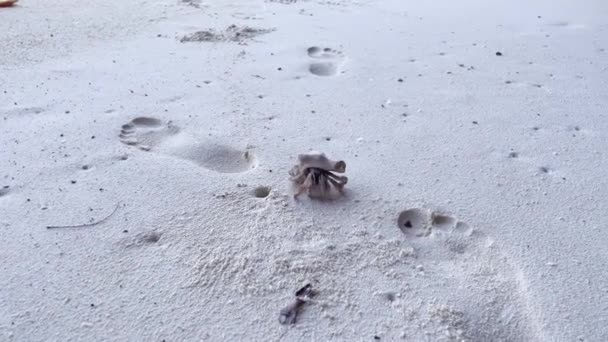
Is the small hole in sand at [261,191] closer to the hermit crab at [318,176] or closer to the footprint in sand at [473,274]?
the hermit crab at [318,176]

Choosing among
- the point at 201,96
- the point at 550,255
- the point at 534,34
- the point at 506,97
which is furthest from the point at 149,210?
the point at 534,34

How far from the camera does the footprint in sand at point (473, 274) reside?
4.86ft

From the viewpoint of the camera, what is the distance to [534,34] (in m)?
3.54

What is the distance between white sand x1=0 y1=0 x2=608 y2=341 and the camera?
1503 millimetres

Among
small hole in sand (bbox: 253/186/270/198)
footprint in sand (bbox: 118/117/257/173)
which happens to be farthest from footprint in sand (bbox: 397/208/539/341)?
footprint in sand (bbox: 118/117/257/173)

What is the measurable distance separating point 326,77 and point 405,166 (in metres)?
0.96

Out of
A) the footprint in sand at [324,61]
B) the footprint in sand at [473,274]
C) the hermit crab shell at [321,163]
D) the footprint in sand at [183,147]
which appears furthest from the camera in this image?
the footprint in sand at [324,61]

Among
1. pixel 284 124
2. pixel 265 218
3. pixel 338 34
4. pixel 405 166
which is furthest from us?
pixel 338 34

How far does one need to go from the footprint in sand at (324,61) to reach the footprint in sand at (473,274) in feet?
4.32

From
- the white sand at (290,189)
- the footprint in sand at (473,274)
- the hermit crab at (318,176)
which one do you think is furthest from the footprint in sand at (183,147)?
the footprint in sand at (473,274)

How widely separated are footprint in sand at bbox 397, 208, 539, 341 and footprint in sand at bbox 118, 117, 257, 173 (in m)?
0.69

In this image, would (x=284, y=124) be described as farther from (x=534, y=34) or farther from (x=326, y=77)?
(x=534, y=34)

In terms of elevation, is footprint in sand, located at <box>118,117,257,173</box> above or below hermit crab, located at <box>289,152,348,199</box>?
below

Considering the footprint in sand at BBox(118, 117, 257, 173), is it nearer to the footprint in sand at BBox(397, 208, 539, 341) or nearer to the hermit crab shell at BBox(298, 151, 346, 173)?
the hermit crab shell at BBox(298, 151, 346, 173)
